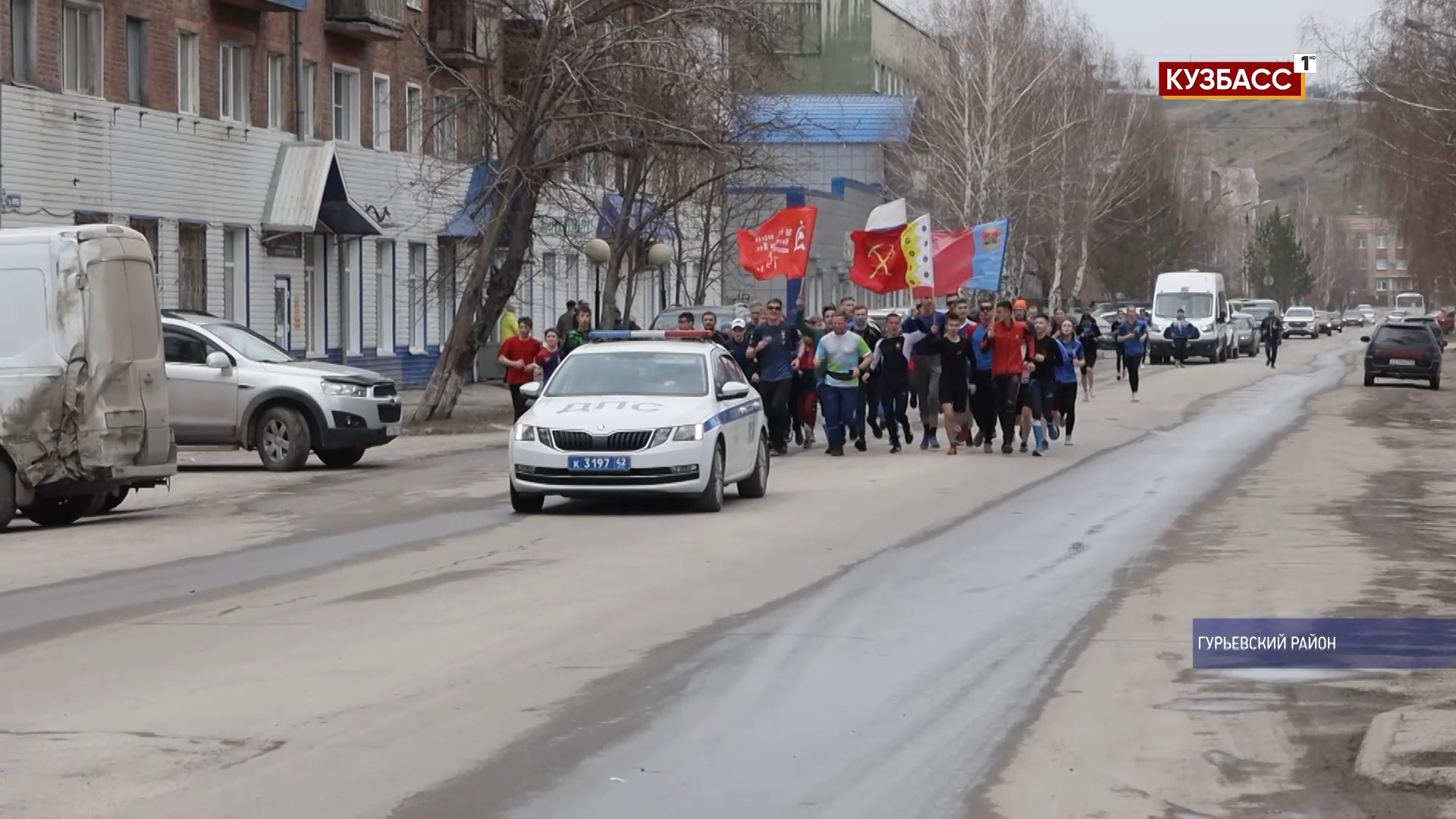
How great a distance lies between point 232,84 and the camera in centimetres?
3903

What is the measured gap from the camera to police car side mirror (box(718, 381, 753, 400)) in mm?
19266

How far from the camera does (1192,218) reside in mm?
124812

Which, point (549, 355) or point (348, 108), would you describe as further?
point (348, 108)

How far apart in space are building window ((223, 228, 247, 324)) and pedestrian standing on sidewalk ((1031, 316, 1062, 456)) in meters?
17.0

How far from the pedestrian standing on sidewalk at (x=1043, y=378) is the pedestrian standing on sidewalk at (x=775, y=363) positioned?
9.83 feet

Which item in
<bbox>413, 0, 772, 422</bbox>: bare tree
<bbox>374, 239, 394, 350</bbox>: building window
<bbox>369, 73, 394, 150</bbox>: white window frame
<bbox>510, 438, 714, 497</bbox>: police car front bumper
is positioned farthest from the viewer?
<bbox>374, 239, 394, 350</bbox>: building window

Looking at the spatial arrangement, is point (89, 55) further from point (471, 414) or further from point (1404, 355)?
point (1404, 355)

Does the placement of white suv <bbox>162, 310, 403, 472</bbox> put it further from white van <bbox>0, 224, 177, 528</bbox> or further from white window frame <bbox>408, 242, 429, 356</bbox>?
white window frame <bbox>408, 242, 429, 356</bbox>

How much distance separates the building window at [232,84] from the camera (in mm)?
38531

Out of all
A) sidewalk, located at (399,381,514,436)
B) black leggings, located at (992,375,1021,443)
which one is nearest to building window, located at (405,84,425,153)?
sidewalk, located at (399,381,514,436)

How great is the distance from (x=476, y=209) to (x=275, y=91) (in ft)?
28.1

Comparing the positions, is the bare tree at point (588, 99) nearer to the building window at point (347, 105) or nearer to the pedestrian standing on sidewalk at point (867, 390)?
the pedestrian standing on sidewalk at point (867, 390)

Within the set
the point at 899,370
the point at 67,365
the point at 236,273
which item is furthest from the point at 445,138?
the point at 67,365

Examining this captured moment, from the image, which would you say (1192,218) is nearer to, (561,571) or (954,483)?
(954,483)
